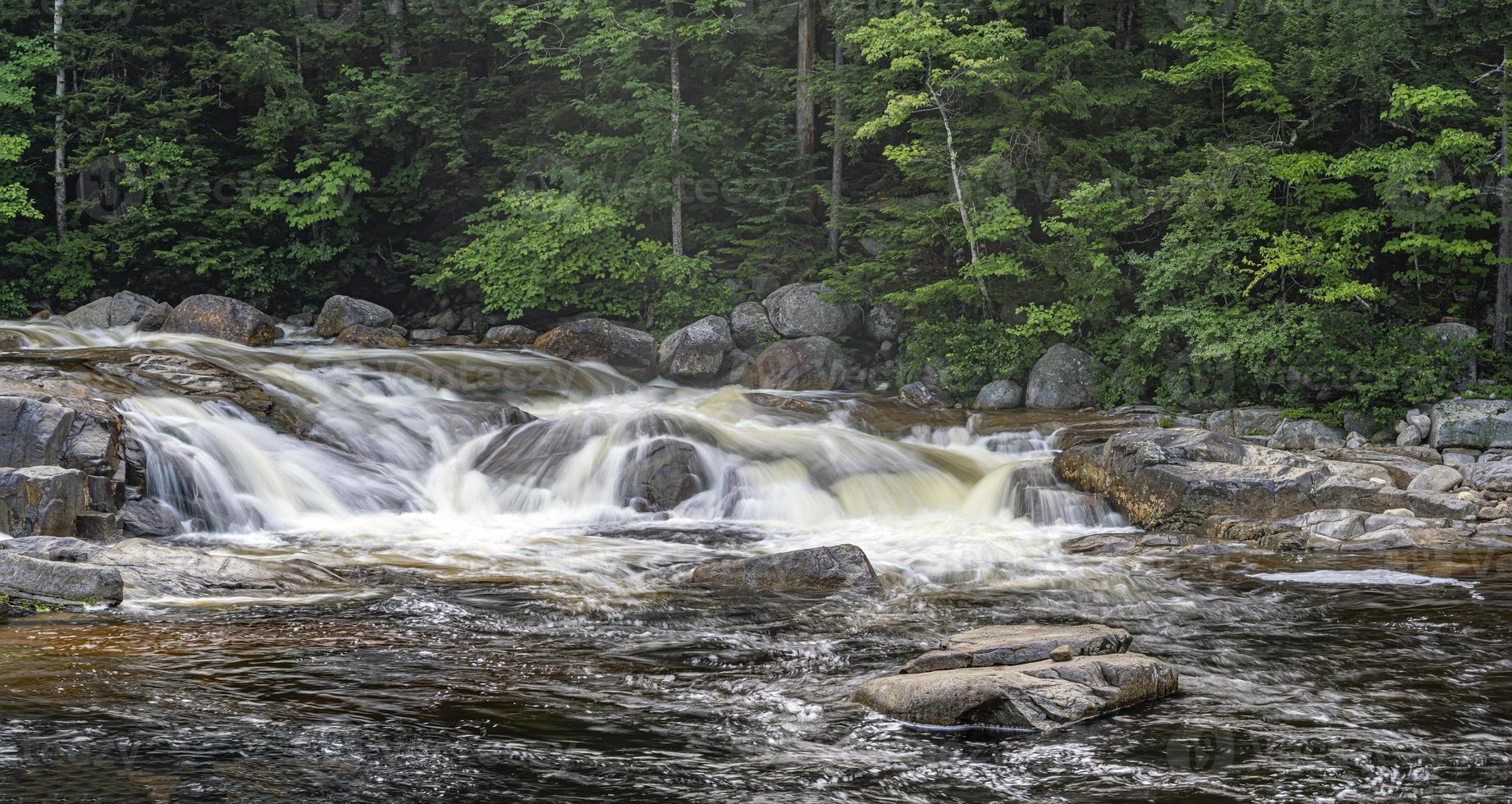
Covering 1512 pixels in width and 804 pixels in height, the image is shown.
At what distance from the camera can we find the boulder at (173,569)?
7602 mm

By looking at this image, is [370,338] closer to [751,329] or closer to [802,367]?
[751,329]

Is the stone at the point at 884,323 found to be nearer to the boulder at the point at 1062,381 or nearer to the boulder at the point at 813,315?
the boulder at the point at 813,315

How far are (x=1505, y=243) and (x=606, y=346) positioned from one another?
42.0 feet

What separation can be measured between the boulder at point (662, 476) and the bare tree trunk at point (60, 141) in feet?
42.3

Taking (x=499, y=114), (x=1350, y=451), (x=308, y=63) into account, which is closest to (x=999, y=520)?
(x=1350, y=451)

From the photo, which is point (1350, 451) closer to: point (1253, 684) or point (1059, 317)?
point (1059, 317)

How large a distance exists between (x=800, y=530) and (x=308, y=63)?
49.2ft

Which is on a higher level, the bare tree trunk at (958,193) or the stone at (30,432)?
the bare tree trunk at (958,193)

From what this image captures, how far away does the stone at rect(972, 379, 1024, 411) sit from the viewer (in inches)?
651

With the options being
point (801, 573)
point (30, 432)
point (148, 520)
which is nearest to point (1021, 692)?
point (801, 573)

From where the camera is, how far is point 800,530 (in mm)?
11555

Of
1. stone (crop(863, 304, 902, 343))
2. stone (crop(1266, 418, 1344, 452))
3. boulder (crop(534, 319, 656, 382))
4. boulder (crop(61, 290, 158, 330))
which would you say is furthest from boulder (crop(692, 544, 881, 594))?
boulder (crop(61, 290, 158, 330))

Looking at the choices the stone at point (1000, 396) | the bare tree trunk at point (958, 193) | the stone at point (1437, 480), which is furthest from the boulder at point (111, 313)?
the stone at point (1437, 480)

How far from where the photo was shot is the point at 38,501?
884 cm
